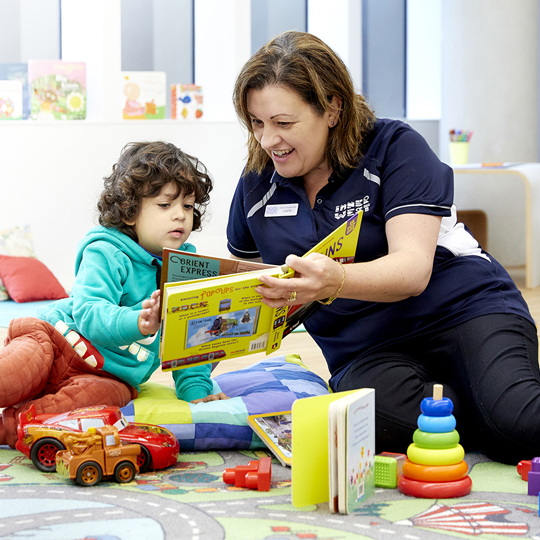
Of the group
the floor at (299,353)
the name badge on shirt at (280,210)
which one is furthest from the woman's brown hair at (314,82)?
the floor at (299,353)

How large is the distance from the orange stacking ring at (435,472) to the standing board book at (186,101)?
3.44 m

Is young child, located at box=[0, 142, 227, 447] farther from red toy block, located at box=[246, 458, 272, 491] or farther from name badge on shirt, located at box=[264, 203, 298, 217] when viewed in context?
red toy block, located at box=[246, 458, 272, 491]

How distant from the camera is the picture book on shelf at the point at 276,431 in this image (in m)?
1.42

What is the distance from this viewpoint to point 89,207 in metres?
4.01

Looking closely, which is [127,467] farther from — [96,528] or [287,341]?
[287,341]

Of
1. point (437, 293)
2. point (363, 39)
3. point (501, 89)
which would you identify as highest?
point (363, 39)

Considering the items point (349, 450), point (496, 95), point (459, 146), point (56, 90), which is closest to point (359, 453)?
point (349, 450)

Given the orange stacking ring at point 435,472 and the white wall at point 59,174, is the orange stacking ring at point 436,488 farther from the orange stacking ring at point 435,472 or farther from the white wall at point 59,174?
the white wall at point 59,174

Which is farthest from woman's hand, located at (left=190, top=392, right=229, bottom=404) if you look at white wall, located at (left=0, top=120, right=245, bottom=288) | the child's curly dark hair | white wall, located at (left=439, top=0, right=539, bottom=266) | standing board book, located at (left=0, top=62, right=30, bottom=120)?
white wall, located at (left=439, top=0, right=539, bottom=266)

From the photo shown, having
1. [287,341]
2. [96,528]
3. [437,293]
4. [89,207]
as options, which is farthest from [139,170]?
[89,207]

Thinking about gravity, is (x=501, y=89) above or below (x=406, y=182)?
above

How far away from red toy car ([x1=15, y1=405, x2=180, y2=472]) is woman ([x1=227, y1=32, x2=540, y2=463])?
0.41 meters

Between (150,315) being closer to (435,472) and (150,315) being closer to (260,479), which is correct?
(260,479)

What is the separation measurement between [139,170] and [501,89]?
3.64 m
